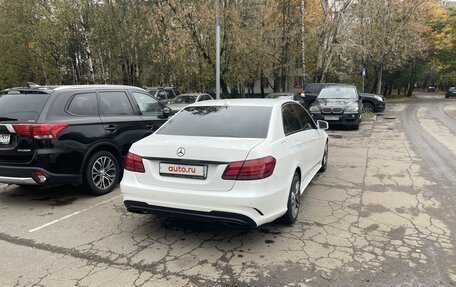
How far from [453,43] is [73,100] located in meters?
42.9

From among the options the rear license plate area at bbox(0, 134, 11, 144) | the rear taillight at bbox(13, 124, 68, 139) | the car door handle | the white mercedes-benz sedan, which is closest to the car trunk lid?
the white mercedes-benz sedan

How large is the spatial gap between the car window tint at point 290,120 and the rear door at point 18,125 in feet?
11.3

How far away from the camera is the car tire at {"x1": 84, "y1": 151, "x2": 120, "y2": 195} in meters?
5.62

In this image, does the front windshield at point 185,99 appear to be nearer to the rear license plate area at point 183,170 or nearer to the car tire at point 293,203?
the car tire at point 293,203

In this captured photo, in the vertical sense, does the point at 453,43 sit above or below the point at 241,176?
above

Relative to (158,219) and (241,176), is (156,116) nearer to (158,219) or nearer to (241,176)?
(158,219)

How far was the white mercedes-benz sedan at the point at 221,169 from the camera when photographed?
11.9 ft

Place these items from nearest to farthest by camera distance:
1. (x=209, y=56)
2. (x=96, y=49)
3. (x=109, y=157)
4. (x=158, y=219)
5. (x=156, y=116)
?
(x=158, y=219)
(x=109, y=157)
(x=156, y=116)
(x=209, y=56)
(x=96, y=49)

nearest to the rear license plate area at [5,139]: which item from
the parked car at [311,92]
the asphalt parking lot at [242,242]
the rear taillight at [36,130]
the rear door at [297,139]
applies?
the rear taillight at [36,130]

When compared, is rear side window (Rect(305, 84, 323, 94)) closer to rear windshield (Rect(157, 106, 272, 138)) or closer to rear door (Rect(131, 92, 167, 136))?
rear door (Rect(131, 92, 167, 136))

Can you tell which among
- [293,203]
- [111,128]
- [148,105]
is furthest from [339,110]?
[293,203]

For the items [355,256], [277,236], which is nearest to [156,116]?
[277,236]

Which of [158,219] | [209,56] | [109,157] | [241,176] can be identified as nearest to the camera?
[241,176]

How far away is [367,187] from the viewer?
6227 mm
